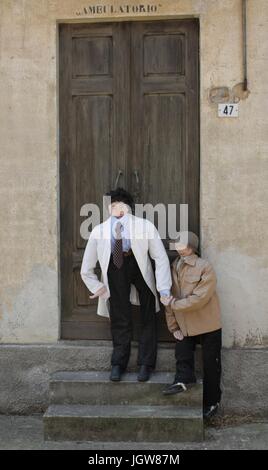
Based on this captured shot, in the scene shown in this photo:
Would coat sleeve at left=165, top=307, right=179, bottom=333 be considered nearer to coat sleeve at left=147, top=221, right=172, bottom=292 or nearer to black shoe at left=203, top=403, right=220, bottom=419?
coat sleeve at left=147, top=221, right=172, bottom=292

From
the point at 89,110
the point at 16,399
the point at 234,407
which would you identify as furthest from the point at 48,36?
the point at 234,407

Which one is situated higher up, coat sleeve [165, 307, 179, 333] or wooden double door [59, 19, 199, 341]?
wooden double door [59, 19, 199, 341]

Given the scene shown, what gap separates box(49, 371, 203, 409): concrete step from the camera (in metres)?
5.33

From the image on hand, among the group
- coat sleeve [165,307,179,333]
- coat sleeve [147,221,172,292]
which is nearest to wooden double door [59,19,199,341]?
coat sleeve [165,307,179,333]

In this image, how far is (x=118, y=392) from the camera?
5.41m

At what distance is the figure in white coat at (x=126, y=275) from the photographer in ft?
17.7

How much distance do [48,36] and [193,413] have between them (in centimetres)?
342

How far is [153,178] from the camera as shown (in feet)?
19.1

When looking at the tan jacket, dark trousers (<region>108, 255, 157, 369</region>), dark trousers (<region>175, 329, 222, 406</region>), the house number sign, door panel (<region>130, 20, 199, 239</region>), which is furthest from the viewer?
door panel (<region>130, 20, 199, 239</region>)

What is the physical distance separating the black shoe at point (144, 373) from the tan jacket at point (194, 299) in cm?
38

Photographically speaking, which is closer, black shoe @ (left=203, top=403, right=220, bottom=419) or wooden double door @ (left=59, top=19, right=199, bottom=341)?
black shoe @ (left=203, top=403, right=220, bottom=419)

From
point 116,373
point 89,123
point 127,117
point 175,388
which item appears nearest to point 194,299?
point 175,388

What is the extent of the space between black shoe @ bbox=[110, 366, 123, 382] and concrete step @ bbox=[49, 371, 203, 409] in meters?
0.03

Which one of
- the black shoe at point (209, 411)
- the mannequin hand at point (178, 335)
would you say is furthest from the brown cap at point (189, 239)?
the black shoe at point (209, 411)
